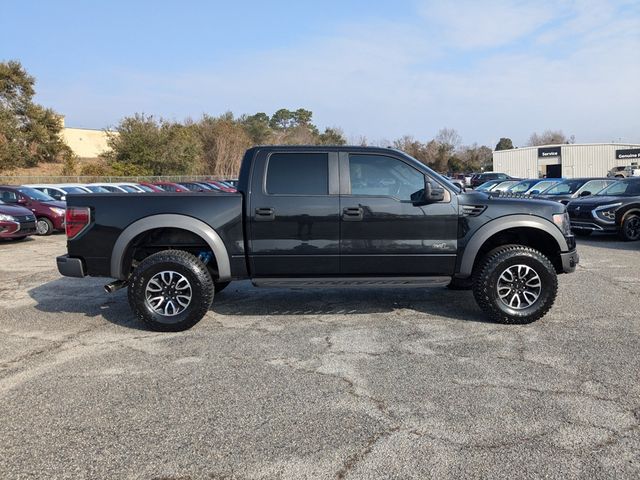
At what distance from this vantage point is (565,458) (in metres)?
2.77

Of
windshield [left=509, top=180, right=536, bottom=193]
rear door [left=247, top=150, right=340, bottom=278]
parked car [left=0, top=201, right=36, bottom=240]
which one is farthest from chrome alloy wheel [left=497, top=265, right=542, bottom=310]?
windshield [left=509, top=180, right=536, bottom=193]

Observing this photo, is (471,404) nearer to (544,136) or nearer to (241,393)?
(241,393)

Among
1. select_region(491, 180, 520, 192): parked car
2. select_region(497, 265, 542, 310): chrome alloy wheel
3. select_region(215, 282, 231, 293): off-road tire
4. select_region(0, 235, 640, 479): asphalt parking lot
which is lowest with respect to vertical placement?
select_region(0, 235, 640, 479): asphalt parking lot

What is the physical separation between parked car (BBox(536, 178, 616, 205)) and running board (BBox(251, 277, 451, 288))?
10533mm

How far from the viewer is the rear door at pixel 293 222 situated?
5.18 meters

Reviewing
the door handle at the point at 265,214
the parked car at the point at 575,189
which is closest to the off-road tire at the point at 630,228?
the parked car at the point at 575,189

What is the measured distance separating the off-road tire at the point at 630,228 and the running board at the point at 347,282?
860 centimetres

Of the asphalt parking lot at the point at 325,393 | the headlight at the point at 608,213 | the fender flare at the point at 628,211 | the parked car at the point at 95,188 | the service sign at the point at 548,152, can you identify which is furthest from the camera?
the service sign at the point at 548,152

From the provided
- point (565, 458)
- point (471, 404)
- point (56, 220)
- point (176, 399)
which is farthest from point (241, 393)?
point (56, 220)

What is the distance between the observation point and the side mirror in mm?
5080

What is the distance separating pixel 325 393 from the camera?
3666 mm

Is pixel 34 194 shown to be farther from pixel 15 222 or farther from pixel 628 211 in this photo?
pixel 628 211

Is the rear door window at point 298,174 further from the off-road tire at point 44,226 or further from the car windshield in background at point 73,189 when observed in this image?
the car windshield in background at point 73,189

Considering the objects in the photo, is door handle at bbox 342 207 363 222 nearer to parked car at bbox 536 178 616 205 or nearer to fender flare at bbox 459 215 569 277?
fender flare at bbox 459 215 569 277
